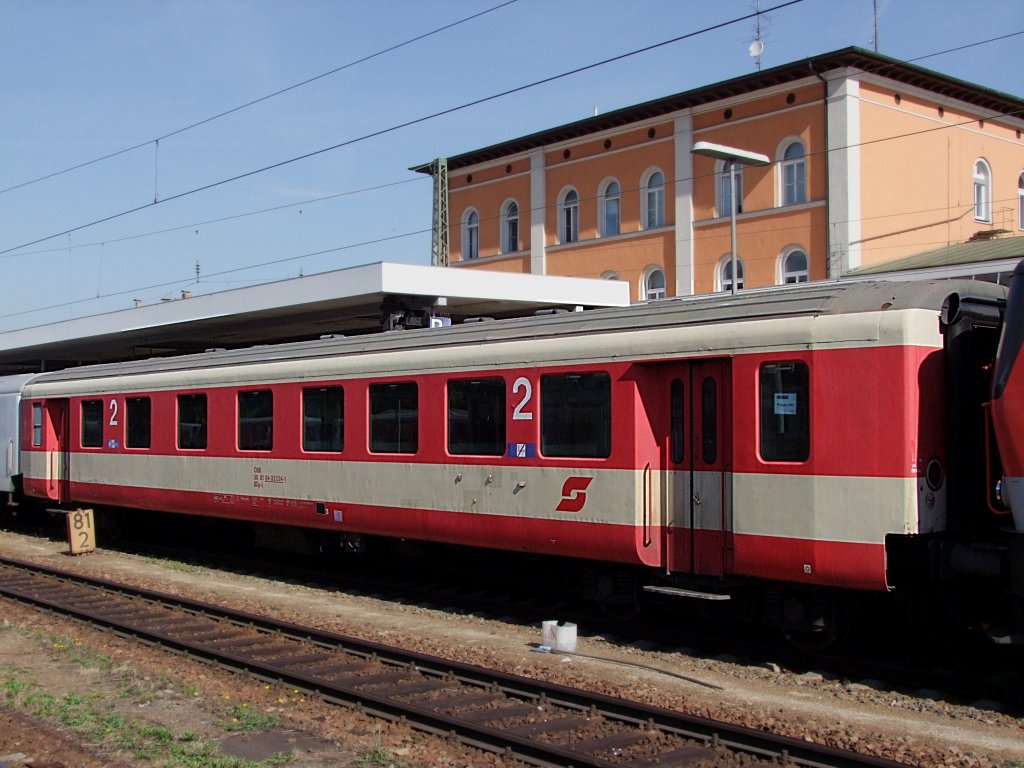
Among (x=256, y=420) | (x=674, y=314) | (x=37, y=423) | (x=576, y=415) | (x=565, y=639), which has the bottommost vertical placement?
(x=565, y=639)

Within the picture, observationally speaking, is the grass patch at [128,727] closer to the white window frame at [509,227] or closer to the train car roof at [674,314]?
the train car roof at [674,314]

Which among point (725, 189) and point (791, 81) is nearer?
point (791, 81)

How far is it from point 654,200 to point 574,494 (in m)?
26.4

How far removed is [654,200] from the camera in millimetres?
36031

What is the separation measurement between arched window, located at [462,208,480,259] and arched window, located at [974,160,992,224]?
17.5 meters

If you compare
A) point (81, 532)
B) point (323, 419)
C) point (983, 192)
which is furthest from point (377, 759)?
point (983, 192)

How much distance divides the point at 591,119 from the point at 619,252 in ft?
14.6

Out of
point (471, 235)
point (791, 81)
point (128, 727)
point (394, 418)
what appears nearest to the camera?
point (128, 727)

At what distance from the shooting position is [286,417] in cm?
1482

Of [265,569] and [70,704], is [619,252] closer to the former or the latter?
[265,569]

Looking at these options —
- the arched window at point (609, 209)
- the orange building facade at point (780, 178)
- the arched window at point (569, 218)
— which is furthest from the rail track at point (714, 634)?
the arched window at point (569, 218)

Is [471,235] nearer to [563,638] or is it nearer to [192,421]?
[192,421]

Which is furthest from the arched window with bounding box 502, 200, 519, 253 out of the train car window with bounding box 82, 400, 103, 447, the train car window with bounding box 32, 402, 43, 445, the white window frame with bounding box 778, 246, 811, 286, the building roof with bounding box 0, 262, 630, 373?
the train car window with bounding box 82, 400, 103, 447

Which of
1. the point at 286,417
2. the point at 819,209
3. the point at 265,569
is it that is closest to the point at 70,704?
the point at 286,417
